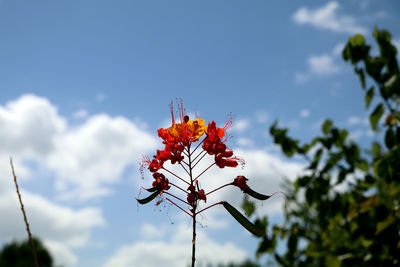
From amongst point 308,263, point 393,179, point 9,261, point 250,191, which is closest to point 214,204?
point 250,191

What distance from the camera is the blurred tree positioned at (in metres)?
42.8

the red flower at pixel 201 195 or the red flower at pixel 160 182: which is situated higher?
the red flower at pixel 160 182

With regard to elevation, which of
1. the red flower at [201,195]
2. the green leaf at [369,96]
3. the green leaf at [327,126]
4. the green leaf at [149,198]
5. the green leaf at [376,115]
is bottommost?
the red flower at [201,195]

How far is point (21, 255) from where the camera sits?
4488 cm

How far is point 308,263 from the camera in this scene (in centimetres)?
281

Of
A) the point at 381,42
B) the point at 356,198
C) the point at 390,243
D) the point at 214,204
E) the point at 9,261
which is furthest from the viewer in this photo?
the point at 9,261

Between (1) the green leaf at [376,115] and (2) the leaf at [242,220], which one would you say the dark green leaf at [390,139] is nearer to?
(1) the green leaf at [376,115]

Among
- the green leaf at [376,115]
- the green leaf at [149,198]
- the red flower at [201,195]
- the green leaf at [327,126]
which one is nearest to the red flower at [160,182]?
the green leaf at [149,198]

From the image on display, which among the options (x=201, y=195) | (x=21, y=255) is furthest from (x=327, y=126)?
(x=21, y=255)

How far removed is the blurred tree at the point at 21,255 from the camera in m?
42.8

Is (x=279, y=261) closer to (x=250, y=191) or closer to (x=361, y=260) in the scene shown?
(x=361, y=260)

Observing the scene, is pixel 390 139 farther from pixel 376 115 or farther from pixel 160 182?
pixel 160 182

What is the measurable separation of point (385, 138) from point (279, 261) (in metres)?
1.16

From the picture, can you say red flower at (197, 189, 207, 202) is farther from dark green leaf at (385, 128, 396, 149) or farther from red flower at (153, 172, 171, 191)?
dark green leaf at (385, 128, 396, 149)
